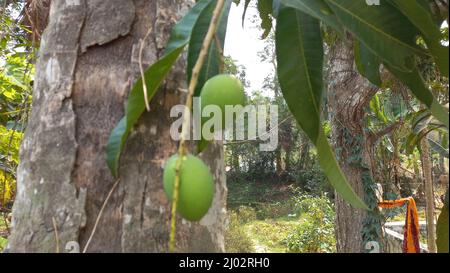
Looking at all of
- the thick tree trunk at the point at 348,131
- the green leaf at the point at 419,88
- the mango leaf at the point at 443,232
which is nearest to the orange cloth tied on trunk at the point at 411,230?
the thick tree trunk at the point at 348,131

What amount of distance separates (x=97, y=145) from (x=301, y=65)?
1.43 feet

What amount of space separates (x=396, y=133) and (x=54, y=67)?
330 cm

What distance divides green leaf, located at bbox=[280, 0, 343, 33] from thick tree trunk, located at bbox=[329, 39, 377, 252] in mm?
2052

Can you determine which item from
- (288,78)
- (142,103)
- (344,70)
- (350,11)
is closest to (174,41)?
(142,103)

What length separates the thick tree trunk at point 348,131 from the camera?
9.30ft

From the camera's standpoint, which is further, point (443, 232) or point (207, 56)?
point (443, 232)

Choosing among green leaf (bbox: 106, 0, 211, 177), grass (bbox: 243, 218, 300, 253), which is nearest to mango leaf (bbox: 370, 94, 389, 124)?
grass (bbox: 243, 218, 300, 253)

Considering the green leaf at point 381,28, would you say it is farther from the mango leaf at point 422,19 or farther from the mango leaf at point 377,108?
the mango leaf at point 377,108

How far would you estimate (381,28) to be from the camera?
860 mm

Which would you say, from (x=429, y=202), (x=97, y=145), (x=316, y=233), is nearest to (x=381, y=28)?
(x=97, y=145)

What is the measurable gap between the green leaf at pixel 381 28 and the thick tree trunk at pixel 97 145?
357mm

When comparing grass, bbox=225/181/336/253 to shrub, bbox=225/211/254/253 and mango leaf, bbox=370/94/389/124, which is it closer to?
shrub, bbox=225/211/254/253

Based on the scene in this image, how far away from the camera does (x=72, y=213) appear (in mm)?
686

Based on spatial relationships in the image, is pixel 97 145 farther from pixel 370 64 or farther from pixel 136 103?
pixel 370 64
